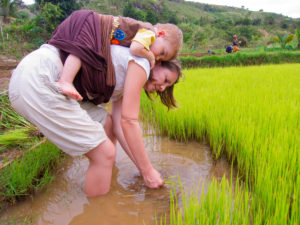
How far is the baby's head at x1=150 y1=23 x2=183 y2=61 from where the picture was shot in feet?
4.10

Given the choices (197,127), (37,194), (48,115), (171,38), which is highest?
(171,38)

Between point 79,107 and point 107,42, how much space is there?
375 millimetres

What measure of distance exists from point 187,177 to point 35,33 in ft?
38.9

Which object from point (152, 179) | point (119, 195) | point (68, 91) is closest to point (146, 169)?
point (152, 179)

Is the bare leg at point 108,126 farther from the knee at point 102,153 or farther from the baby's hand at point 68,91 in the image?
the baby's hand at point 68,91

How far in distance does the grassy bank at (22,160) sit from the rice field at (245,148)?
852mm

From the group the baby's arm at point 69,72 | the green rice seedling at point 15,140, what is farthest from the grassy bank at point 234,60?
the baby's arm at point 69,72

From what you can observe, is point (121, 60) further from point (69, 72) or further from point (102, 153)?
point (102, 153)

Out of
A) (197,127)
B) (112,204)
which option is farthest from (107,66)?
(197,127)

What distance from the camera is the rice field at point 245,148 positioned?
0.93 metres

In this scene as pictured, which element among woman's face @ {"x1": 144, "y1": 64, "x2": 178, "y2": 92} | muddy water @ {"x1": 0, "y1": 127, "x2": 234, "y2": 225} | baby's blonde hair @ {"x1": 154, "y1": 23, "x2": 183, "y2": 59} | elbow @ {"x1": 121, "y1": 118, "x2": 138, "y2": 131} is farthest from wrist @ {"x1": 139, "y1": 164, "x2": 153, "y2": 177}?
baby's blonde hair @ {"x1": 154, "y1": 23, "x2": 183, "y2": 59}

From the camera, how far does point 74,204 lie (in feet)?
4.32

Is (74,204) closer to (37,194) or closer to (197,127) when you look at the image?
(37,194)

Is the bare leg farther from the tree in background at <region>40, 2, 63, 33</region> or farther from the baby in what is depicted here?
the tree in background at <region>40, 2, 63, 33</region>
